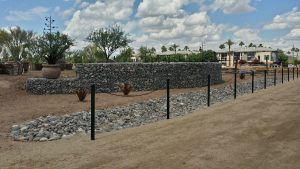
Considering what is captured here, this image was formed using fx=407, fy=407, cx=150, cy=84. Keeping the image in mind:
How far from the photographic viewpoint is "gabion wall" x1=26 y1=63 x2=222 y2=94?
77.9ft

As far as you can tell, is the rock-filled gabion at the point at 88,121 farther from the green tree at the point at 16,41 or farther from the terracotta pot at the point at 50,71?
the green tree at the point at 16,41

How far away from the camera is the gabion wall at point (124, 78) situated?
77.9ft

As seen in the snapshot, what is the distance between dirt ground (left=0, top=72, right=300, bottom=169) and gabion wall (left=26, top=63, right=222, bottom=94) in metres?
11.6

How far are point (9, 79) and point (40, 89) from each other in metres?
3.82

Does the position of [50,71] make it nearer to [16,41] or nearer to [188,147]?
[188,147]

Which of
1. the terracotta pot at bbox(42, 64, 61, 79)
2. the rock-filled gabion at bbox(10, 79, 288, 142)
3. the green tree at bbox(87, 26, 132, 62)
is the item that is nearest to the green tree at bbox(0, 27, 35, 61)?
the green tree at bbox(87, 26, 132, 62)

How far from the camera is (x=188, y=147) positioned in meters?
7.86

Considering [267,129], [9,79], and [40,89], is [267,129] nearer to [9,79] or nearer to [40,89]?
[40,89]

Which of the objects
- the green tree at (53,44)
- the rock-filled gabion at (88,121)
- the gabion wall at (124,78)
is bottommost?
the rock-filled gabion at (88,121)

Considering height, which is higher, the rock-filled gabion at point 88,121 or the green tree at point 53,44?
the green tree at point 53,44

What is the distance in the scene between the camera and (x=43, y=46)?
30078mm

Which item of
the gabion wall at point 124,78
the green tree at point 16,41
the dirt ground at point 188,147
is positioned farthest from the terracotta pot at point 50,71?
the green tree at point 16,41

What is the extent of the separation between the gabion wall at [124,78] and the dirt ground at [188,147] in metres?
11.6

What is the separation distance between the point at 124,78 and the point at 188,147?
1779 centimetres
